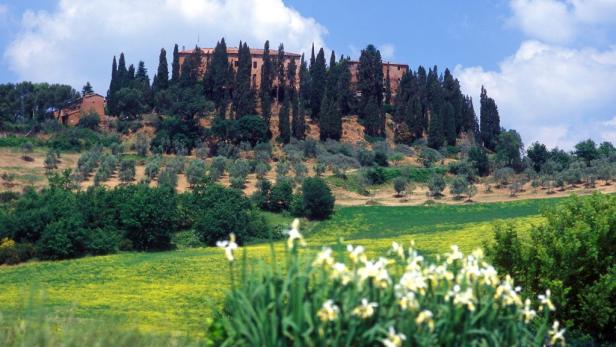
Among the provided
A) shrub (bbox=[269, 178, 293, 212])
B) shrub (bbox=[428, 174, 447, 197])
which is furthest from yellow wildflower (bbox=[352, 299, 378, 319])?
shrub (bbox=[428, 174, 447, 197])

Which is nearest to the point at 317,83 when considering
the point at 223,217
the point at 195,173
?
the point at 195,173

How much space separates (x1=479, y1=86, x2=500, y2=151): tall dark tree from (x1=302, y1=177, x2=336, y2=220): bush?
53627 mm

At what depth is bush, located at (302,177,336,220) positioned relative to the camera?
215ft

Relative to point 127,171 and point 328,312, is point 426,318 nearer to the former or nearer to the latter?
point 328,312

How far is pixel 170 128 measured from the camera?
93312mm

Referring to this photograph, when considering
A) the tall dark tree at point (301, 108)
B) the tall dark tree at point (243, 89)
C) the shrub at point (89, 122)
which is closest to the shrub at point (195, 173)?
the tall dark tree at point (301, 108)

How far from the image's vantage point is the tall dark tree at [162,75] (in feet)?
356

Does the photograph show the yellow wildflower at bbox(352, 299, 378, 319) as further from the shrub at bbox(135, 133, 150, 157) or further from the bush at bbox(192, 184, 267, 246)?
the shrub at bbox(135, 133, 150, 157)

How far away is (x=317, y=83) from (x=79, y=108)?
3356 cm

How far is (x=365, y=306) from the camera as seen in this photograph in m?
5.54

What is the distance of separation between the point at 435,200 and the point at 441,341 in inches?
2731

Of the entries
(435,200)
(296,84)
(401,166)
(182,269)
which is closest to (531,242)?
(182,269)

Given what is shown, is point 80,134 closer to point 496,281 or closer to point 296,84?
point 296,84

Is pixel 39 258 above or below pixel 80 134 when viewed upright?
below
